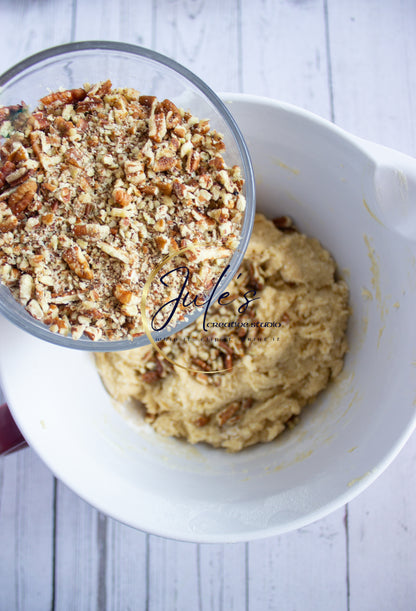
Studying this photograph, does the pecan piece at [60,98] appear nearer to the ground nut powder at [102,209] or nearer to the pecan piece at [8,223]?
the ground nut powder at [102,209]

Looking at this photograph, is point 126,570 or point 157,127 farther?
point 126,570

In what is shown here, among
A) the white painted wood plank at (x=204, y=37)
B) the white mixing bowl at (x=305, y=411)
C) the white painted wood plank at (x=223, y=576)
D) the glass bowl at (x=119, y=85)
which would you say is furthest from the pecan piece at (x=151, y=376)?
the white painted wood plank at (x=204, y=37)

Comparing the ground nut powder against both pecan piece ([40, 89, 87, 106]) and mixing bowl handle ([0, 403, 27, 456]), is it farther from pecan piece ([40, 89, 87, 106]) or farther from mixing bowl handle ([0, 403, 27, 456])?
mixing bowl handle ([0, 403, 27, 456])

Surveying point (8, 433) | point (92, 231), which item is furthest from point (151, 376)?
point (92, 231)

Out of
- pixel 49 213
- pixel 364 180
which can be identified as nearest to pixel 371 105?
pixel 364 180

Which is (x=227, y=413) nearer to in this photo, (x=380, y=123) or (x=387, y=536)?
(x=387, y=536)

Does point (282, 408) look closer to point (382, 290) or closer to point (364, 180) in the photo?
point (382, 290)
